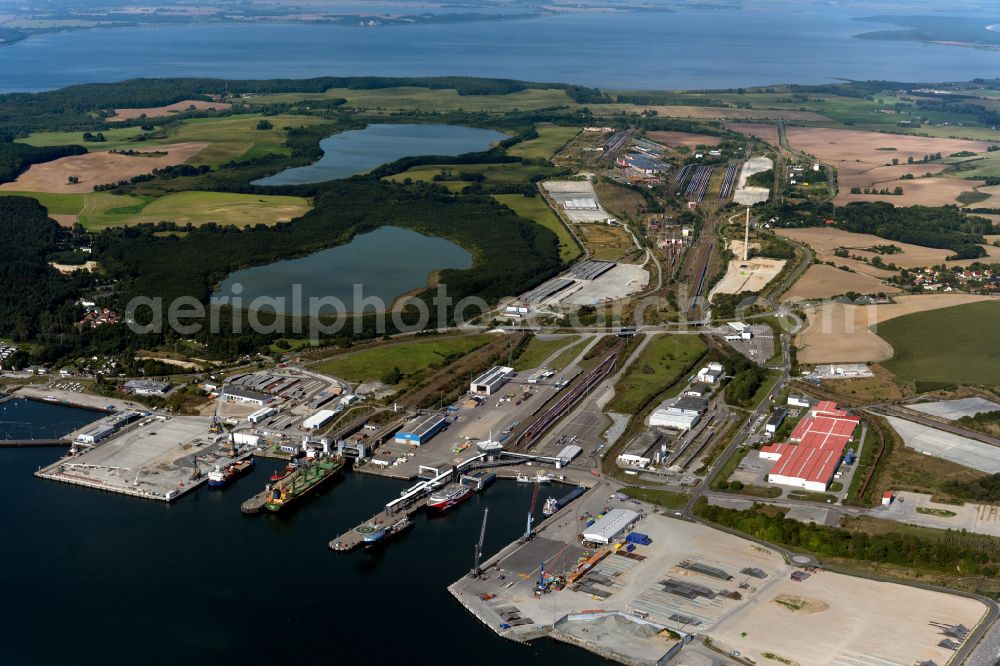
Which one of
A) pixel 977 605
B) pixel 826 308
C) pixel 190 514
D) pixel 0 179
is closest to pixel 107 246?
pixel 0 179

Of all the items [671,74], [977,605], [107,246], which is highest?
[671,74]

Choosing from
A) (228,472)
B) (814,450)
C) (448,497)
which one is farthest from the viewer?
(814,450)

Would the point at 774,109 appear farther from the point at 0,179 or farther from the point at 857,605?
the point at 857,605

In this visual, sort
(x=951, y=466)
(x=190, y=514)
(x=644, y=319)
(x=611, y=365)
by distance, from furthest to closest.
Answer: (x=644, y=319)
(x=611, y=365)
(x=951, y=466)
(x=190, y=514)

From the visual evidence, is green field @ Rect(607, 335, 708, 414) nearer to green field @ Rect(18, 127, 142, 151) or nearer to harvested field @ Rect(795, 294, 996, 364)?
harvested field @ Rect(795, 294, 996, 364)

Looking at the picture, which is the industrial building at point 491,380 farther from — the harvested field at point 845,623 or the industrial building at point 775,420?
the harvested field at point 845,623

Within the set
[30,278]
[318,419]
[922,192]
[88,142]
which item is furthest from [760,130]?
[318,419]

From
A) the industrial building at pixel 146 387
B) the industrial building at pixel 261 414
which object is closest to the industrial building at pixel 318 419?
the industrial building at pixel 261 414

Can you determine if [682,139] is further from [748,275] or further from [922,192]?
[748,275]
